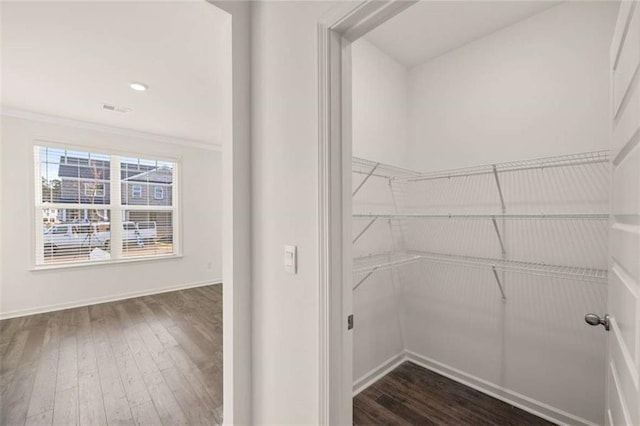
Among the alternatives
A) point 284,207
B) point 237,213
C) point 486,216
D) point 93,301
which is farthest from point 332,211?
point 93,301

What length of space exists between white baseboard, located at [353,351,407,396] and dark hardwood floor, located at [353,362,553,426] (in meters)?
0.03

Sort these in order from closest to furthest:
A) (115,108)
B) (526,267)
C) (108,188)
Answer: (526,267)
(115,108)
(108,188)

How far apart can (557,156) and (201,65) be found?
9.30 feet

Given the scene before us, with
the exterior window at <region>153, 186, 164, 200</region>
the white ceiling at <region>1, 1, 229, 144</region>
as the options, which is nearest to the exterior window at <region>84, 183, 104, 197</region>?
the exterior window at <region>153, 186, 164, 200</region>

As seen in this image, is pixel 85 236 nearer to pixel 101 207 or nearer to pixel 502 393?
pixel 101 207

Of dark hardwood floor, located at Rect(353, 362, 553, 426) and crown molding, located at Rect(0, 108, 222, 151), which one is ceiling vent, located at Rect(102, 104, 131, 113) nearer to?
crown molding, located at Rect(0, 108, 222, 151)

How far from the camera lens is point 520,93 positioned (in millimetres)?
1998

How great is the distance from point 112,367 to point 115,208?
9.01 feet

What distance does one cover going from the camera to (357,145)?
7.07 feet

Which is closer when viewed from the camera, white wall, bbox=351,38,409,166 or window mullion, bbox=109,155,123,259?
white wall, bbox=351,38,409,166

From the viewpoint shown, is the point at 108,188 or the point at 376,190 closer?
the point at 376,190

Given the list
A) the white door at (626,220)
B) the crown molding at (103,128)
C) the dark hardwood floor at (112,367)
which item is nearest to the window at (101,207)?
the crown molding at (103,128)

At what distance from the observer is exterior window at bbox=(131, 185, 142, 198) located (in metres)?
4.52

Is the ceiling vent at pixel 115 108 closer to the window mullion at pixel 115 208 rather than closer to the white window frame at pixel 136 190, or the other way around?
the window mullion at pixel 115 208
